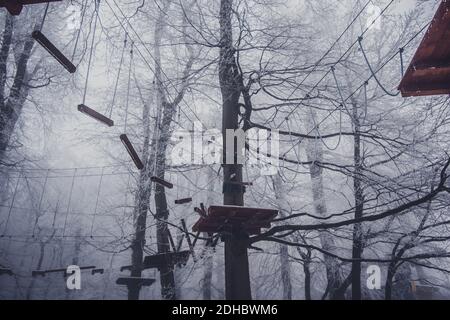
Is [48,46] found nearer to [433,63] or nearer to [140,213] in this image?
[433,63]

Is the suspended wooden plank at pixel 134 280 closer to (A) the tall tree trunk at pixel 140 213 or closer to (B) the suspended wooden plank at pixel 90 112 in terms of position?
(A) the tall tree trunk at pixel 140 213

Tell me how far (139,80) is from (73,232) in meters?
27.9

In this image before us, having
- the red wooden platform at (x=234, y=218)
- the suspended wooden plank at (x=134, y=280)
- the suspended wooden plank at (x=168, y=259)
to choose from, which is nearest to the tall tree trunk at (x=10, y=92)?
the suspended wooden plank at (x=134, y=280)

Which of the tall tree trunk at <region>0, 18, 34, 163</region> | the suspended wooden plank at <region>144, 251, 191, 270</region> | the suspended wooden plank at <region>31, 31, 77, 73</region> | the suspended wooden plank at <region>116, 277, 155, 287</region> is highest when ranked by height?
the tall tree trunk at <region>0, 18, 34, 163</region>

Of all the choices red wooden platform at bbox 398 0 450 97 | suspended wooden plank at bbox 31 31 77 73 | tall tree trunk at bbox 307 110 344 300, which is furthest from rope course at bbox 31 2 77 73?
tall tree trunk at bbox 307 110 344 300

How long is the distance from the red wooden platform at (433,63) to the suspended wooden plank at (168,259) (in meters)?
6.40

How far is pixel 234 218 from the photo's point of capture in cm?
587

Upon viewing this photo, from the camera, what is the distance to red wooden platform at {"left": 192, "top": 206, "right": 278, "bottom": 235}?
5.34 metres

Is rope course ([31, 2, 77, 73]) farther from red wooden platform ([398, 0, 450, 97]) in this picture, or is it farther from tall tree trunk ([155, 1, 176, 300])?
tall tree trunk ([155, 1, 176, 300])

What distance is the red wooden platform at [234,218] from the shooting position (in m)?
5.34

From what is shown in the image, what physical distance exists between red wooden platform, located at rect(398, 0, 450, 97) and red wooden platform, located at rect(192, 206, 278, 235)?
8.96ft

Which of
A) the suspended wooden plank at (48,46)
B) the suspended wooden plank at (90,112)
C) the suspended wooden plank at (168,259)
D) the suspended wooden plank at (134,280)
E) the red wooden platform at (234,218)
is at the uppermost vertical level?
the suspended wooden plank at (48,46)

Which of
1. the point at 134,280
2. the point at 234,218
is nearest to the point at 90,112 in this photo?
the point at 234,218
